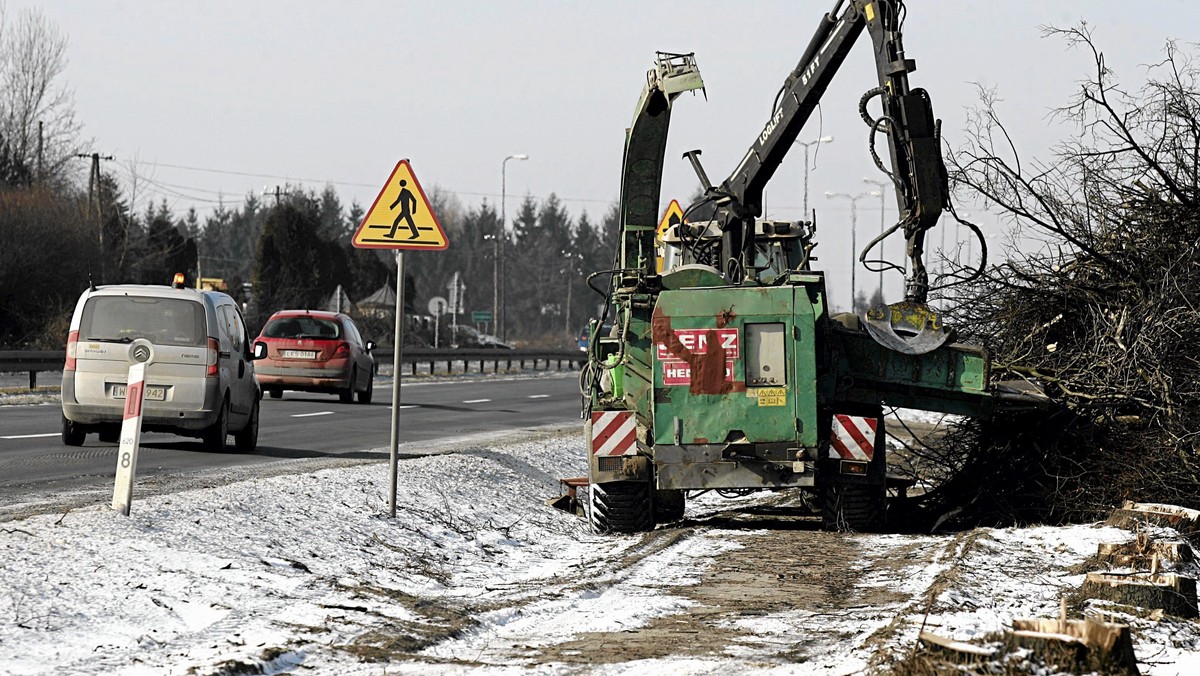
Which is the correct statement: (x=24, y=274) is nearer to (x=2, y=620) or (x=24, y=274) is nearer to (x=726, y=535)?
(x=726, y=535)

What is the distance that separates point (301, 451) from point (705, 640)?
38.2 ft

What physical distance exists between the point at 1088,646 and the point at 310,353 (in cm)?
2464

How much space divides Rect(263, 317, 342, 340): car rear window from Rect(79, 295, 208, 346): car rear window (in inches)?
482

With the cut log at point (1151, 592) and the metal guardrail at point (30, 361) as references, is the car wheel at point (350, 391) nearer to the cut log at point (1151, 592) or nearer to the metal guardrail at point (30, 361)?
the metal guardrail at point (30, 361)

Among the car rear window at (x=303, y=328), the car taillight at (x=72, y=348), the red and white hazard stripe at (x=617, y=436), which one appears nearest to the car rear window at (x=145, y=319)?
the car taillight at (x=72, y=348)

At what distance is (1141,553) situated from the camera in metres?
9.45

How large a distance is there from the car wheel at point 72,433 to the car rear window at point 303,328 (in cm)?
1202

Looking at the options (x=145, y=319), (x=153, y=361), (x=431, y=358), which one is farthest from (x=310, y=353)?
(x=431, y=358)

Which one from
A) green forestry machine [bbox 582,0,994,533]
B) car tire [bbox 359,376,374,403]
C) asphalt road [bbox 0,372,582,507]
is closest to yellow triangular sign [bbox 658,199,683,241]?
green forestry machine [bbox 582,0,994,533]

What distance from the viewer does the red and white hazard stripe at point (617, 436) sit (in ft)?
40.7

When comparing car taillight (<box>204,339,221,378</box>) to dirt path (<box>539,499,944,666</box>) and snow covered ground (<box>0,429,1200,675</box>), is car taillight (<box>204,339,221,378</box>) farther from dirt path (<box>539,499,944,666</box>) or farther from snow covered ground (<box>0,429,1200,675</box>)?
dirt path (<box>539,499,944,666</box>)

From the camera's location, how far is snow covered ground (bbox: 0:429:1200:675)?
6.43m

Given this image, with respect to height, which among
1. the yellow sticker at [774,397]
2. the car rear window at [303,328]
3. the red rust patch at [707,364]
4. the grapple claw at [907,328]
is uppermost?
the car rear window at [303,328]

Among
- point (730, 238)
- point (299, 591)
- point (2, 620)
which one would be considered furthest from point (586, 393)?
point (2, 620)
